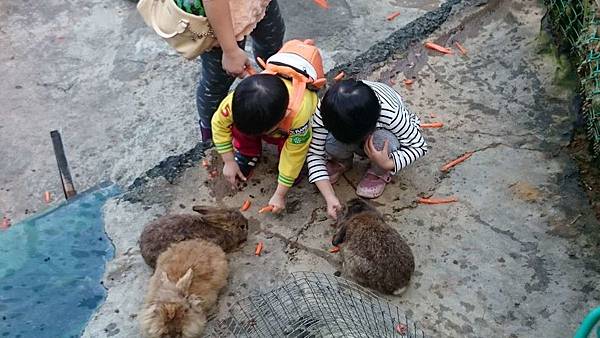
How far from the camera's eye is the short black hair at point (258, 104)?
11.1ft

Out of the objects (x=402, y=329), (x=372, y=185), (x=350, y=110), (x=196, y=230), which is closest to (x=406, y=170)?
(x=372, y=185)

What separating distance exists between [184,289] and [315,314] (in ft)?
1.83

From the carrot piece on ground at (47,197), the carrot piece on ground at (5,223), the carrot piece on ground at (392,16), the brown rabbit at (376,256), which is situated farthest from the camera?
the carrot piece on ground at (392,16)

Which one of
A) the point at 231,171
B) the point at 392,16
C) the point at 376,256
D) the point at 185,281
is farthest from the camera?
the point at 392,16

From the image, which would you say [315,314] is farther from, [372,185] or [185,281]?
[372,185]

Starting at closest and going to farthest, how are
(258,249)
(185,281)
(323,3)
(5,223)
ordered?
(185,281) → (258,249) → (5,223) → (323,3)

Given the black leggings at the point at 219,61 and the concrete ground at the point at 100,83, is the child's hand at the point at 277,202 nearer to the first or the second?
the black leggings at the point at 219,61

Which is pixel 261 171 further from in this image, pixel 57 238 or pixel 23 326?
pixel 23 326

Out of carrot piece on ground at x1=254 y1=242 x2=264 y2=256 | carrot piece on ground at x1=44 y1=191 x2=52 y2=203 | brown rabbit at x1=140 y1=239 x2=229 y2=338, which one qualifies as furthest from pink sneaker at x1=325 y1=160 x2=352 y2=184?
carrot piece on ground at x1=44 y1=191 x2=52 y2=203

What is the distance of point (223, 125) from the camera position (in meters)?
3.72

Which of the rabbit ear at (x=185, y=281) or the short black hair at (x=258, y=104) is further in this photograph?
the short black hair at (x=258, y=104)

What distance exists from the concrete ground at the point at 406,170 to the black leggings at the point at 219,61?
13.9 inches

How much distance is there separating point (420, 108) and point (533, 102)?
24.9 inches

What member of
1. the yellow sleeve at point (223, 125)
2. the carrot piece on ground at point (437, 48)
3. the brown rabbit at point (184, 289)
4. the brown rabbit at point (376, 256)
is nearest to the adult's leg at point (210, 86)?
the yellow sleeve at point (223, 125)
